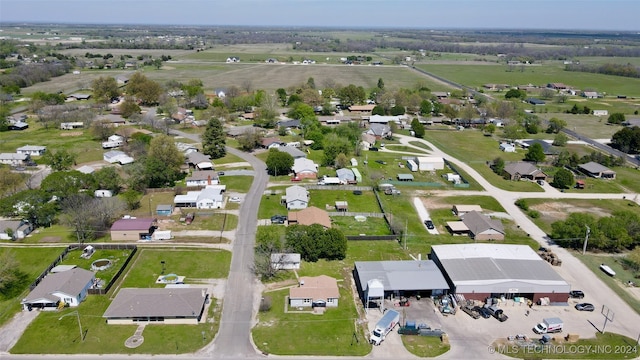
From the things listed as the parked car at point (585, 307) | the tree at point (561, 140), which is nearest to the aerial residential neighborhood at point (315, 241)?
the parked car at point (585, 307)

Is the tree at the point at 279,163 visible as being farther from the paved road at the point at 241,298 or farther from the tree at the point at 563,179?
the tree at the point at 563,179

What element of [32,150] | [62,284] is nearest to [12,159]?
[32,150]

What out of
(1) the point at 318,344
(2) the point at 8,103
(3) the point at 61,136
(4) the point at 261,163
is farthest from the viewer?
(2) the point at 8,103

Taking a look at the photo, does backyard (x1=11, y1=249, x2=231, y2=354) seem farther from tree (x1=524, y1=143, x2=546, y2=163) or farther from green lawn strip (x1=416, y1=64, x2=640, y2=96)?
green lawn strip (x1=416, y1=64, x2=640, y2=96)

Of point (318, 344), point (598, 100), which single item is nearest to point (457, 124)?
point (598, 100)

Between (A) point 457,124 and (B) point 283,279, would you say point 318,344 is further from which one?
(A) point 457,124

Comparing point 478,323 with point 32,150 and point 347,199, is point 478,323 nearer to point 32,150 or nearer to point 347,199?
point 347,199

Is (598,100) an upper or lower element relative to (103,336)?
upper
